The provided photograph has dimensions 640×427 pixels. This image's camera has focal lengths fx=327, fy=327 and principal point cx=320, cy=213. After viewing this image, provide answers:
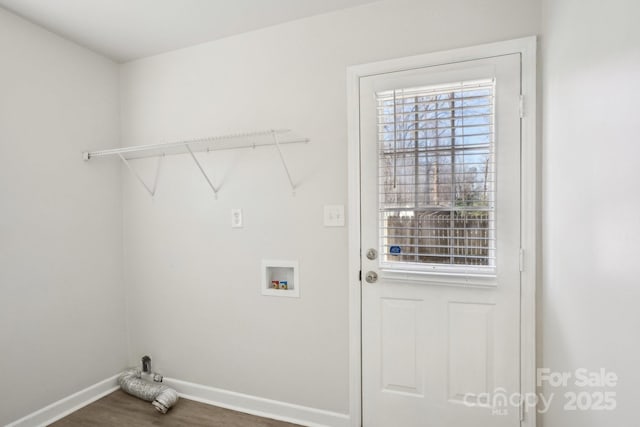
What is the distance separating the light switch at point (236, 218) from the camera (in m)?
2.27

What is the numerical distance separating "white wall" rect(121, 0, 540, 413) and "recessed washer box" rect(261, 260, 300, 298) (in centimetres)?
5

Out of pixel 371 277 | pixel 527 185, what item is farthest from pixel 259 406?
pixel 527 185

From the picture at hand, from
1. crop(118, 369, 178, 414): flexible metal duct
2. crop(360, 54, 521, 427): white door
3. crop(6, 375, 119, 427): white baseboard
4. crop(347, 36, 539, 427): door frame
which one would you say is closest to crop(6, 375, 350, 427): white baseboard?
crop(6, 375, 119, 427): white baseboard

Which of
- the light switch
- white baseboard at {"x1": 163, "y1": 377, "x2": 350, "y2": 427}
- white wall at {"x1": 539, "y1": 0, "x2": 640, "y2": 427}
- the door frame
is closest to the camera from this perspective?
white wall at {"x1": 539, "y1": 0, "x2": 640, "y2": 427}

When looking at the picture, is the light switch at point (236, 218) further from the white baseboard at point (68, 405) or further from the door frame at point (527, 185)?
the white baseboard at point (68, 405)

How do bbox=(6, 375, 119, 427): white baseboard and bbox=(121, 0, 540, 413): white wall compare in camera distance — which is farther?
bbox=(6, 375, 119, 427): white baseboard

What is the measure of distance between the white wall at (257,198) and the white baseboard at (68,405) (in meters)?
0.27

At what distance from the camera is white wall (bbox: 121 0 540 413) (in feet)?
6.29

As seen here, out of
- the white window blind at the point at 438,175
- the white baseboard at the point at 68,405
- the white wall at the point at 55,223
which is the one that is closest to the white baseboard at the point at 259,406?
the white baseboard at the point at 68,405

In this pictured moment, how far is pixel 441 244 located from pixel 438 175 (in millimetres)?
374

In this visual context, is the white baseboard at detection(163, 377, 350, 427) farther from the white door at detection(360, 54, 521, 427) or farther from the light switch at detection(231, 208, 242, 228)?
the light switch at detection(231, 208, 242, 228)

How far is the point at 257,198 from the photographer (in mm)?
2215

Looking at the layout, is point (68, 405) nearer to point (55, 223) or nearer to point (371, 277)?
point (55, 223)

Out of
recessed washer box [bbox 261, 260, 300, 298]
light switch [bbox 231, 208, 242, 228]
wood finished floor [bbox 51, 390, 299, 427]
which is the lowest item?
wood finished floor [bbox 51, 390, 299, 427]
